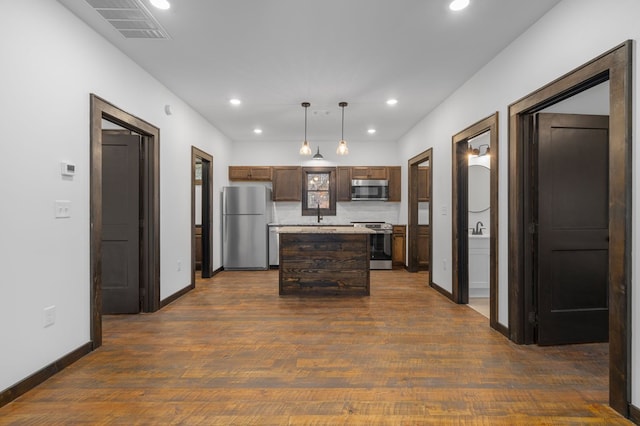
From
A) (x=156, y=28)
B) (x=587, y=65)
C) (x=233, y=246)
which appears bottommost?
(x=233, y=246)

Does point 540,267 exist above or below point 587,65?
below

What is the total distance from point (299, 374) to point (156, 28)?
287cm

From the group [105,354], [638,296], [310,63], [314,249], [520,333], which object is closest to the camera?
[638,296]

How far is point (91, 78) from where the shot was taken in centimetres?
279

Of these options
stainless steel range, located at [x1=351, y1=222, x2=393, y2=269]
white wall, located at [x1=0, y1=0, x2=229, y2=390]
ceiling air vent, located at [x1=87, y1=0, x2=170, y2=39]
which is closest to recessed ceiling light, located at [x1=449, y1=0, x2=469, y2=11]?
ceiling air vent, located at [x1=87, y1=0, x2=170, y2=39]

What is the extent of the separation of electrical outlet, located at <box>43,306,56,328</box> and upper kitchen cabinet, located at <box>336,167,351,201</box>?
17.6 ft

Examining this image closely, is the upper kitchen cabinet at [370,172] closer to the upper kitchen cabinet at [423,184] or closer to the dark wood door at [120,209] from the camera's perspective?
the upper kitchen cabinet at [423,184]

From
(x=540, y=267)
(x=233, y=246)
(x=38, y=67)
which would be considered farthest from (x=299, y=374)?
(x=233, y=246)

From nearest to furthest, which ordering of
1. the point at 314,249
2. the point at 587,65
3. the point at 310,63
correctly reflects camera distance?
the point at 587,65, the point at 310,63, the point at 314,249

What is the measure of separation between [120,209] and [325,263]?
2532 millimetres

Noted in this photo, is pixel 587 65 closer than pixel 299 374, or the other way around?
pixel 587 65

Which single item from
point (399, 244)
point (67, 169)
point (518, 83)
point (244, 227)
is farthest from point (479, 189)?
point (67, 169)

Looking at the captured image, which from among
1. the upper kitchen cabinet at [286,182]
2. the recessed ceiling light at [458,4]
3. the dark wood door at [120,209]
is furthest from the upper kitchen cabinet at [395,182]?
the dark wood door at [120,209]

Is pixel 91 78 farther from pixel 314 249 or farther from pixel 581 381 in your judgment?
pixel 581 381
